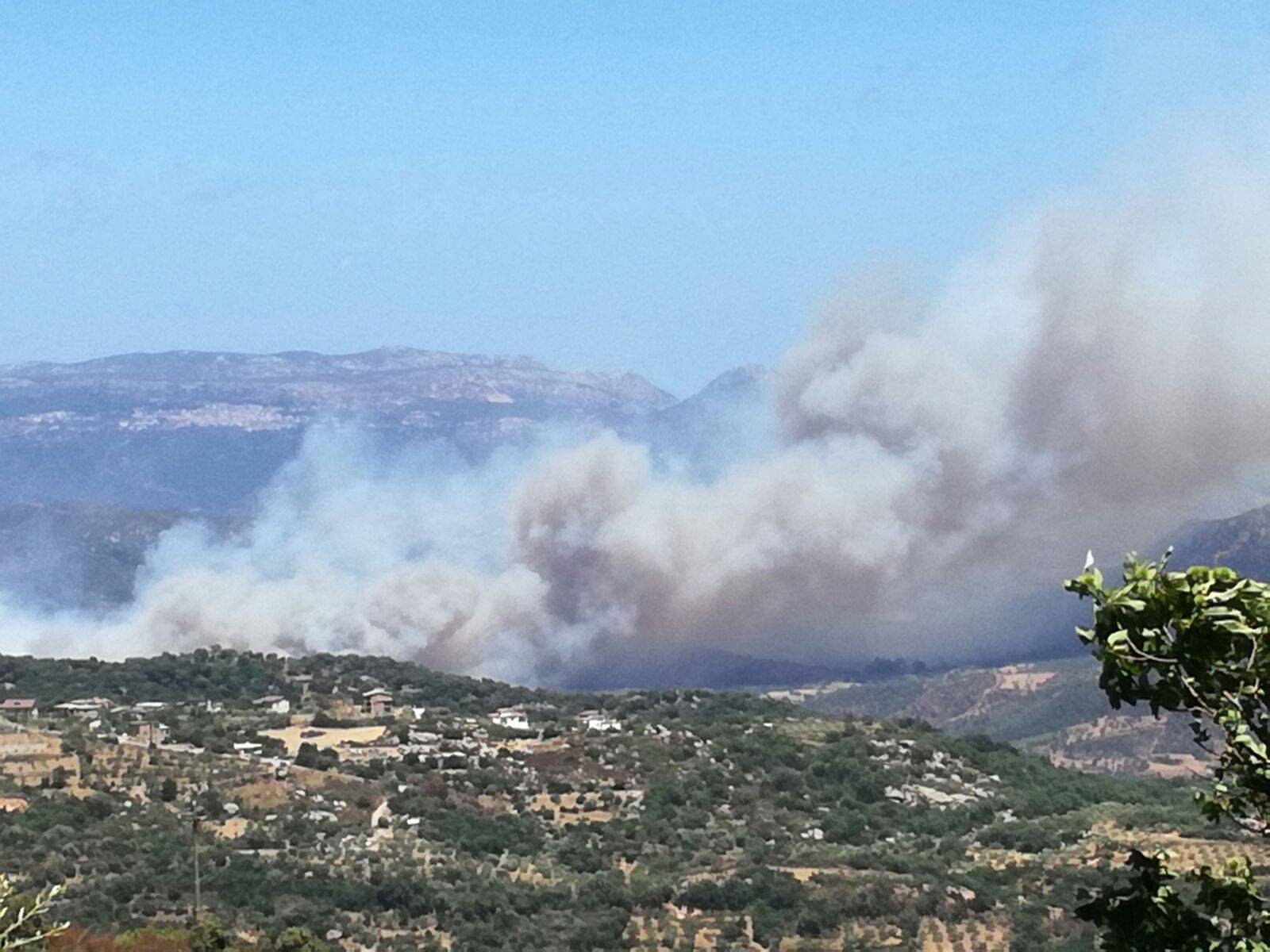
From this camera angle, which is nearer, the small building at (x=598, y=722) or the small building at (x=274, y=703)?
the small building at (x=598, y=722)

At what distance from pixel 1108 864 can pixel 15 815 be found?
3199 centimetres

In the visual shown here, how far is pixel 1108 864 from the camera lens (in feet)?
196

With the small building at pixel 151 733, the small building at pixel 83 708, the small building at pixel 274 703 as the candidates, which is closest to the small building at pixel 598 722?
the small building at pixel 274 703

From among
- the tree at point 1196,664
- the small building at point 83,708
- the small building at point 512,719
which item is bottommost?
the small building at point 512,719

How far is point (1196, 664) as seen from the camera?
41.1ft

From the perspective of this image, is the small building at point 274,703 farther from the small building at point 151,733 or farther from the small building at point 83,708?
the small building at point 151,733

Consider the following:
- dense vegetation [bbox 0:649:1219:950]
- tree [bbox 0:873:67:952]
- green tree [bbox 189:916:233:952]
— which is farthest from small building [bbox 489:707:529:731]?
green tree [bbox 189:916:233:952]

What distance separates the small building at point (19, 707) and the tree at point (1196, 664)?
74.5m

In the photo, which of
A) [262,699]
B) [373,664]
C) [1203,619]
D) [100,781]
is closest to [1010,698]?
[373,664]

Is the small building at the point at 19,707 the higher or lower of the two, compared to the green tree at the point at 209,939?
higher

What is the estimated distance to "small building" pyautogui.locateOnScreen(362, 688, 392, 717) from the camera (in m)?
93.1

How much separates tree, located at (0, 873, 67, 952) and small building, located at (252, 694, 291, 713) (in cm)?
4627

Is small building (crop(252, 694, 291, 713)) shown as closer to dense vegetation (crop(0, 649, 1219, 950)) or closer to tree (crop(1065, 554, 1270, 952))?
dense vegetation (crop(0, 649, 1219, 950))

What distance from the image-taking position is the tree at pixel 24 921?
17.3 metres
